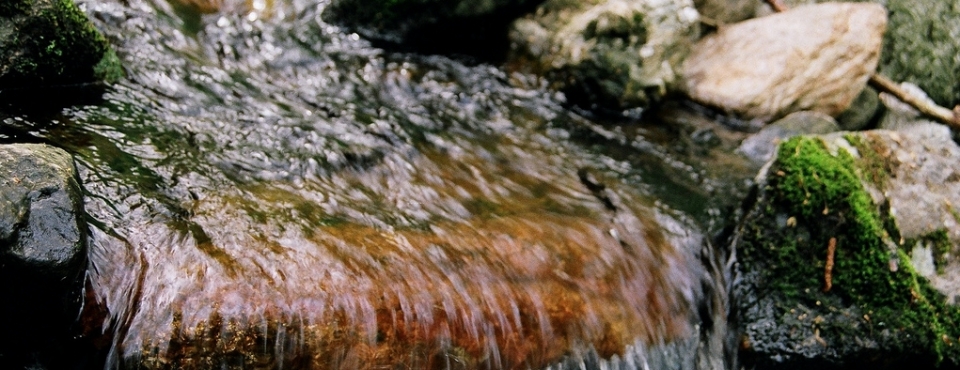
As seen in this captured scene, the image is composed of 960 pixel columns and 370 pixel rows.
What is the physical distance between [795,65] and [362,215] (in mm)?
5354

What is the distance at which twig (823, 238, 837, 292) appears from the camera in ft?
12.1

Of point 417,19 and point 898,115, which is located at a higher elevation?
point 417,19

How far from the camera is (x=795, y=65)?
21.5ft

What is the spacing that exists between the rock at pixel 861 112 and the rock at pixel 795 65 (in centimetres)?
19

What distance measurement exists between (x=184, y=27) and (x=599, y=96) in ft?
13.3

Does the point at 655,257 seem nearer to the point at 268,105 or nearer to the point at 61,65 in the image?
the point at 268,105

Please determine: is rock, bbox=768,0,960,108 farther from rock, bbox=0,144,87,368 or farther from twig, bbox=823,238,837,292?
rock, bbox=0,144,87,368

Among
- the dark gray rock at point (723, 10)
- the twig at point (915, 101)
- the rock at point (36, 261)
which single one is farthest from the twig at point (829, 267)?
the twig at point (915, 101)

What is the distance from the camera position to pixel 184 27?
215 inches

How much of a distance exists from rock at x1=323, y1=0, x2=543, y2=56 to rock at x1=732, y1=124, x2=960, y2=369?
3.81 meters

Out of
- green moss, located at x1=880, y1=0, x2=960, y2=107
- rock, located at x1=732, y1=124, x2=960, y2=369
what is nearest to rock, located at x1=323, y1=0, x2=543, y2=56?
rock, located at x1=732, y1=124, x2=960, y2=369

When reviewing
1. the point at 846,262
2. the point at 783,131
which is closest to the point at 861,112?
the point at 783,131

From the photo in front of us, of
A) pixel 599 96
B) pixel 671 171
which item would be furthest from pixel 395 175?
pixel 599 96

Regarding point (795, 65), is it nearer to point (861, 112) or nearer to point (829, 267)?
point (861, 112)
